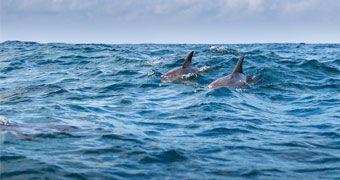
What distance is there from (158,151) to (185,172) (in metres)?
0.97

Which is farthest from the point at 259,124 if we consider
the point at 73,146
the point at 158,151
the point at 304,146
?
the point at 73,146

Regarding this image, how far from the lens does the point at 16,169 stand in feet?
16.0

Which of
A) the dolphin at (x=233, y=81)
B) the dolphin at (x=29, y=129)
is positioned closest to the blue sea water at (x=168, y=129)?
the dolphin at (x=29, y=129)

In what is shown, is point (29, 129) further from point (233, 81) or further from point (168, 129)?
point (233, 81)

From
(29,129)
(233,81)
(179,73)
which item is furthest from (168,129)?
(179,73)

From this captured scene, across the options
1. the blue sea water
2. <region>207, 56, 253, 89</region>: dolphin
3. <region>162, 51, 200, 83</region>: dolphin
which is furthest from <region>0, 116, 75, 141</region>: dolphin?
<region>162, 51, 200, 83</region>: dolphin

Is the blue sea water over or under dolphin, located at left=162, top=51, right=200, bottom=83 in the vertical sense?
under

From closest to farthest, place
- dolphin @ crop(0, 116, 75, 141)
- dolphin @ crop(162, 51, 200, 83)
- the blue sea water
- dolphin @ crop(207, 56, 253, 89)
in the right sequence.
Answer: the blue sea water, dolphin @ crop(0, 116, 75, 141), dolphin @ crop(207, 56, 253, 89), dolphin @ crop(162, 51, 200, 83)

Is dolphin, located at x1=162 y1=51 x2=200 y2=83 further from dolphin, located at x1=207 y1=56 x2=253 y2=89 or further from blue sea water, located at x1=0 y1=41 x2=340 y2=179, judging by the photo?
dolphin, located at x1=207 y1=56 x2=253 y2=89

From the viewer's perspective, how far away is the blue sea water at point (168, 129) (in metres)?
5.13

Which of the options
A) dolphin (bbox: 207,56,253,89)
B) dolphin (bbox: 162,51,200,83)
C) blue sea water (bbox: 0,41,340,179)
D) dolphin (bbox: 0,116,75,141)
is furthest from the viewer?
dolphin (bbox: 162,51,200,83)

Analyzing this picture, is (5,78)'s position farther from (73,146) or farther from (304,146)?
(304,146)

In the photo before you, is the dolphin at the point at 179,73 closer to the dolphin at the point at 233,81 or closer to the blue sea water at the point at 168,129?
the blue sea water at the point at 168,129

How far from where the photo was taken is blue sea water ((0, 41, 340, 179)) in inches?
202
